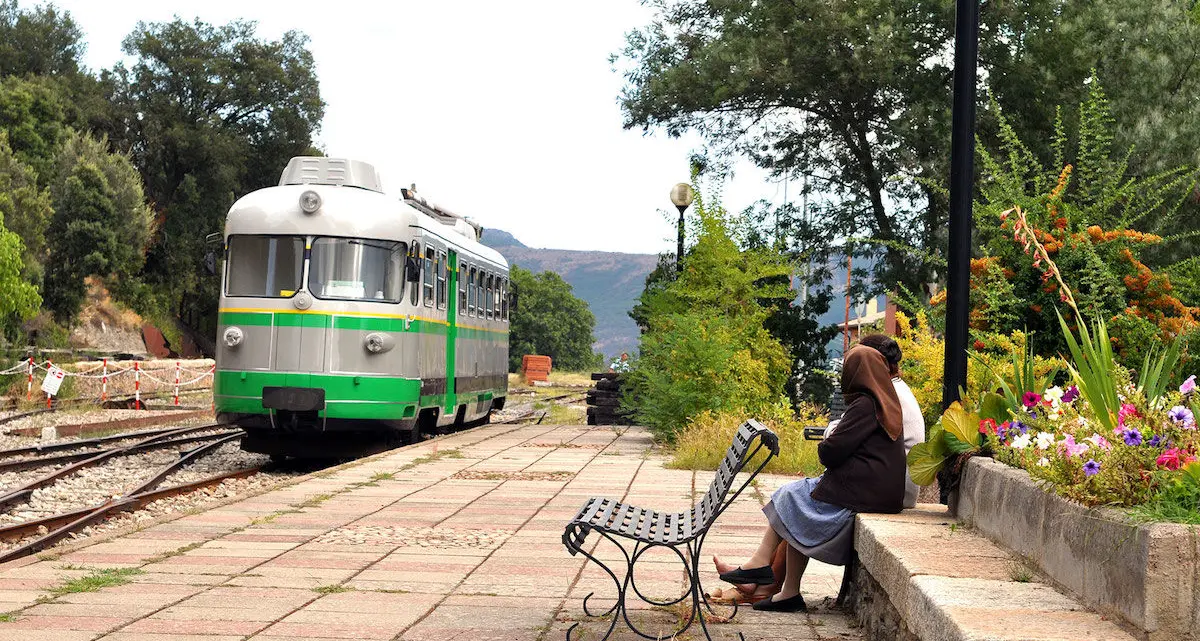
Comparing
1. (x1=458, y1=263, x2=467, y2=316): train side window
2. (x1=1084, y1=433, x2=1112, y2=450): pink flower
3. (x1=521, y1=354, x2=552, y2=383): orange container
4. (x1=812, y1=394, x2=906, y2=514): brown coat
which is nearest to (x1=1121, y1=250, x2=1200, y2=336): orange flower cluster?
(x1=812, y1=394, x2=906, y2=514): brown coat

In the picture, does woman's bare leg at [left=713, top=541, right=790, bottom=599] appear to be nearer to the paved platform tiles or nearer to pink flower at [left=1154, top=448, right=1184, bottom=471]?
the paved platform tiles

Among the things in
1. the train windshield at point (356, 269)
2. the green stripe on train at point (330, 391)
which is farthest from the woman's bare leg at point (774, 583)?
the train windshield at point (356, 269)

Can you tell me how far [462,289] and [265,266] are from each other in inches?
190

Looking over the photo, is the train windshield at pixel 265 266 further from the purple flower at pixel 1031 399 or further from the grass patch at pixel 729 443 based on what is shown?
the purple flower at pixel 1031 399

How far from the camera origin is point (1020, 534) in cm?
546

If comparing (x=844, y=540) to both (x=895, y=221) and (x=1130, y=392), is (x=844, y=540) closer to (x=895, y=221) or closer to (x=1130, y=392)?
(x=1130, y=392)

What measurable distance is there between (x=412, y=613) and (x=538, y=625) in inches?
24.2

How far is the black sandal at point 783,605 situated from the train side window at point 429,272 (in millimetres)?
11662

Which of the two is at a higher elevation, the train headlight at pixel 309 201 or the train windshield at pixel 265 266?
the train headlight at pixel 309 201

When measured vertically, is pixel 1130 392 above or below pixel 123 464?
above

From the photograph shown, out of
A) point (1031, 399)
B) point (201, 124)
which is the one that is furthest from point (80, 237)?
point (1031, 399)

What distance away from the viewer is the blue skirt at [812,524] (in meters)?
6.68

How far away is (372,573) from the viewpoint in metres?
7.71

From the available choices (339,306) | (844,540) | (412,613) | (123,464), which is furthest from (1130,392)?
(123,464)
